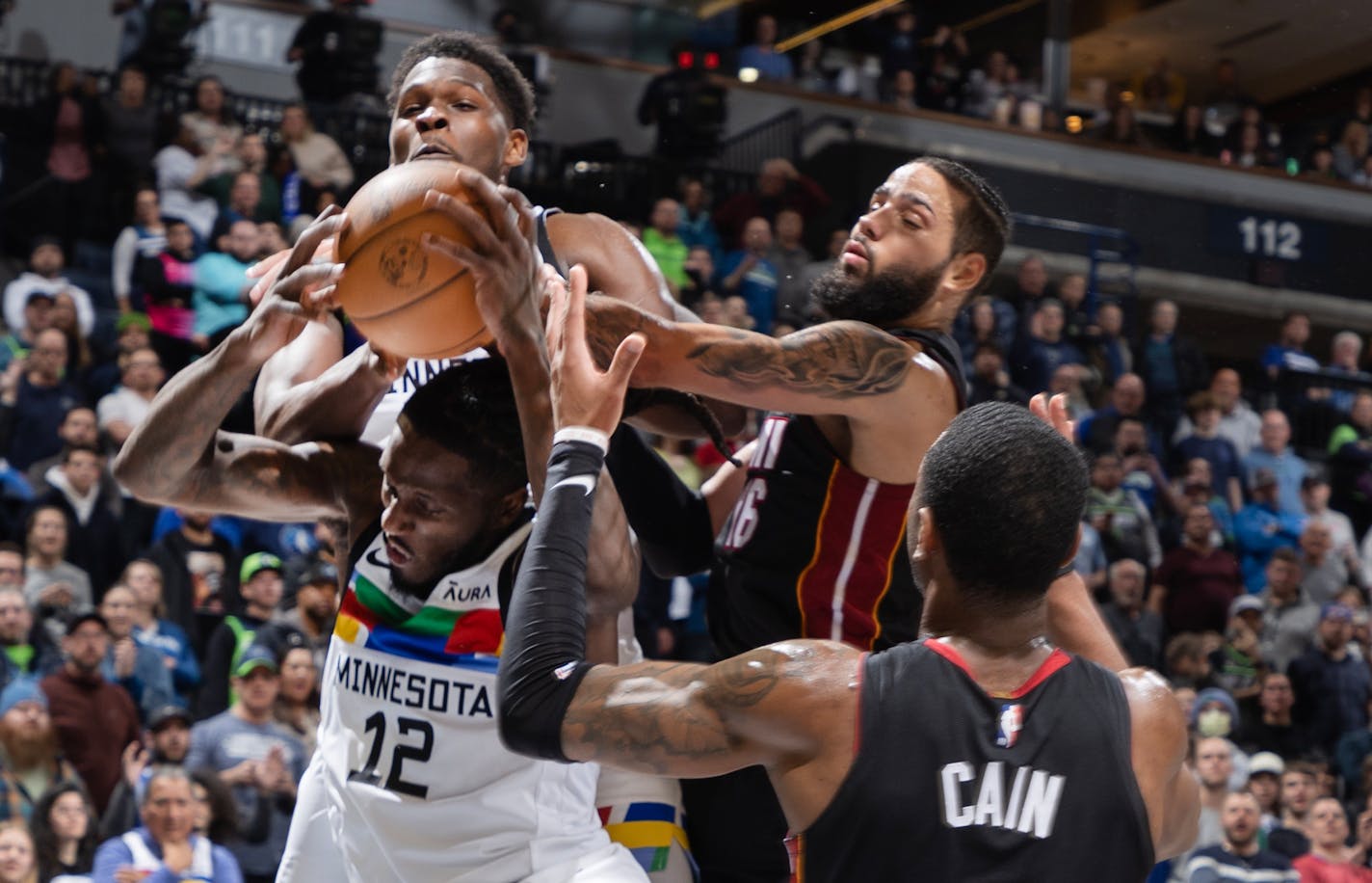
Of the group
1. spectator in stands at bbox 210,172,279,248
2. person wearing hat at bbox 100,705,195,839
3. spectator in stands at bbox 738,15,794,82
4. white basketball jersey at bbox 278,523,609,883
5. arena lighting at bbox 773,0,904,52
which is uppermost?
arena lighting at bbox 773,0,904,52

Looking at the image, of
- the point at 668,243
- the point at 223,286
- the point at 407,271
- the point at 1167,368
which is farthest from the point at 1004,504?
the point at 1167,368

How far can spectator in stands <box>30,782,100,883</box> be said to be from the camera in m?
6.98

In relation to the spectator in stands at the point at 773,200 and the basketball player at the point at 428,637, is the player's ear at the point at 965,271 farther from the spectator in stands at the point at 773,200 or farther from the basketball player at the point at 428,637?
the spectator in stands at the point at 773,200

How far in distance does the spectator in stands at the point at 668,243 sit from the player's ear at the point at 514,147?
797cm

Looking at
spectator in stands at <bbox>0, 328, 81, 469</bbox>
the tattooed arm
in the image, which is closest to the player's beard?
the tattooed arm

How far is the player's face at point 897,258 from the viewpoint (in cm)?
381

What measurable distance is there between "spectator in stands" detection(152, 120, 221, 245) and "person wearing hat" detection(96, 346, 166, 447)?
1589 millimetres

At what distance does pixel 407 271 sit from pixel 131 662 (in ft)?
18.1

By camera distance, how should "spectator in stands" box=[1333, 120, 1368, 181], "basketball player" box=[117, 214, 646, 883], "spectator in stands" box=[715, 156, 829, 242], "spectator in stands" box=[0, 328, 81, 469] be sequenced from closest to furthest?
1. "basketball player" box=[117, 214, 646, 883]
2. "spectator in stands" box=[0, 328, 81, 469]
3. "spectator in stands" box=[715, 156, 829, 242]
4. "spectator in stands" box=[1333, 120, 1368, 181]

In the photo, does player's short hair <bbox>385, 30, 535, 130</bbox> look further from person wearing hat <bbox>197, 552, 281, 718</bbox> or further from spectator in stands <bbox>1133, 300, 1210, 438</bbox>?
spectator in stands <bbox>1133, 300, 1210, 438</bbox>

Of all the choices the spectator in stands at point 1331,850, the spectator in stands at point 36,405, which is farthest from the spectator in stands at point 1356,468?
the spectator in stands at point 36,405

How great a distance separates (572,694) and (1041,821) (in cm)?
71

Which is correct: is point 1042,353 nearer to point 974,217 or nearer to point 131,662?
point 131,662

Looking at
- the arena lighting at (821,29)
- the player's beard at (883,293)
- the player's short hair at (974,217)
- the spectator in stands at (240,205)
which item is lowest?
the spectator in stands at (240,205)
